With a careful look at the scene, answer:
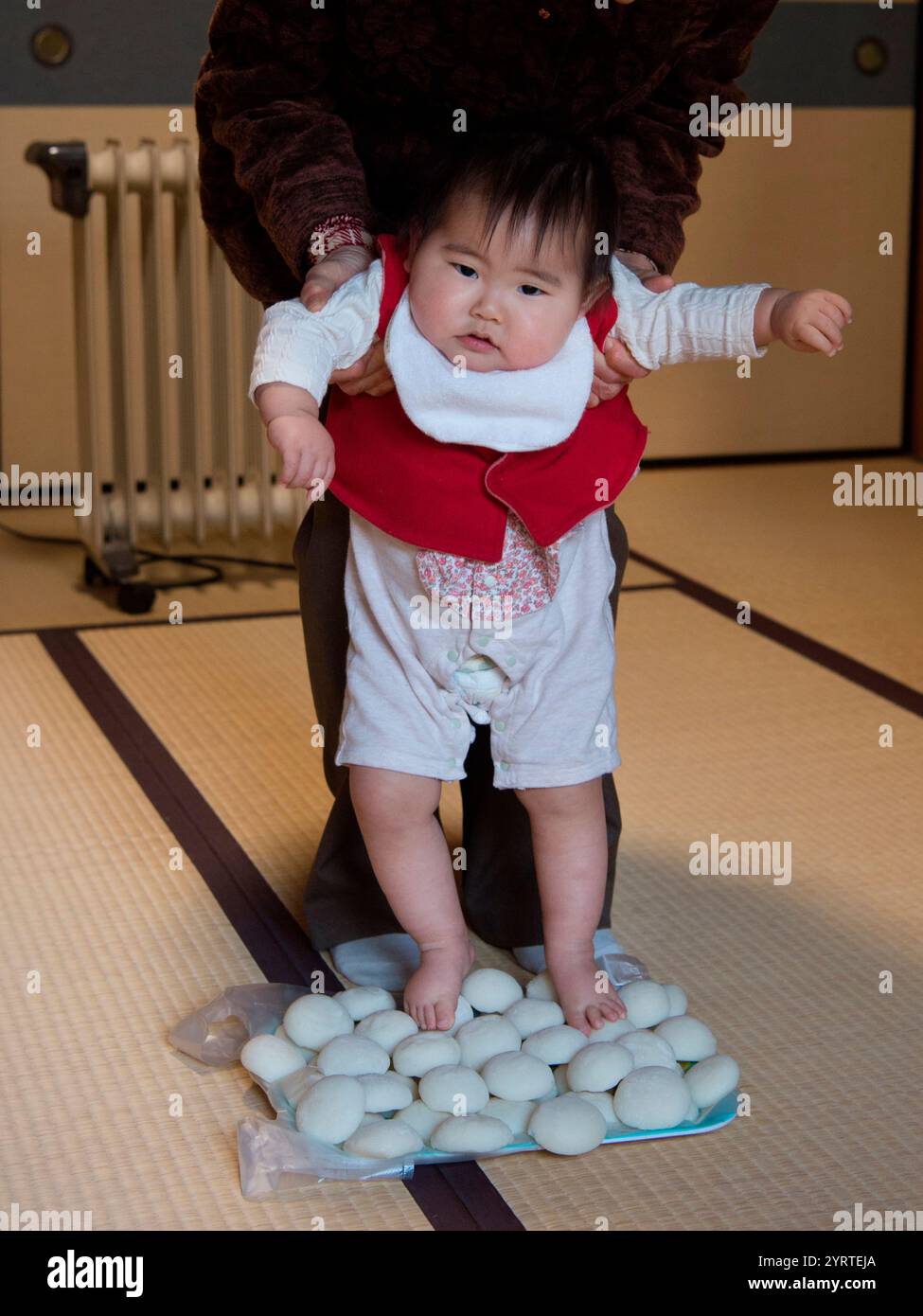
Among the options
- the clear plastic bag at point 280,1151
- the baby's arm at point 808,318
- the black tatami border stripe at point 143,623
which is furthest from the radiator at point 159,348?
the baby's arm at point 808,318

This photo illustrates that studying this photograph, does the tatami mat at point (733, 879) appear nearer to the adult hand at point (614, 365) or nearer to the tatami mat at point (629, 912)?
the tatami mat at point (629, 912)

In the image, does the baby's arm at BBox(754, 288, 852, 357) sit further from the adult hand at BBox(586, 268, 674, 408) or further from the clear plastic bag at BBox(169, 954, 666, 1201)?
the clear plastic bag at BBox(169, 954, 666, 1201)

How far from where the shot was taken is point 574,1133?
1134 millimetres

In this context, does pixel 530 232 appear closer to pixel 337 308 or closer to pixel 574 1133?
pixel 337 308

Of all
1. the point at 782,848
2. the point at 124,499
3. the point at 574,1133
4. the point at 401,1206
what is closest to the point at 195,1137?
the point at 401,1206

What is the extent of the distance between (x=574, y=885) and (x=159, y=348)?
1.71 meters

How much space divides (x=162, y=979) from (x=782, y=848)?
663mm

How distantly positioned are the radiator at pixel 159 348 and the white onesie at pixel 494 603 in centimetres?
143

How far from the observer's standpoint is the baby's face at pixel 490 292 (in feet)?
3.62

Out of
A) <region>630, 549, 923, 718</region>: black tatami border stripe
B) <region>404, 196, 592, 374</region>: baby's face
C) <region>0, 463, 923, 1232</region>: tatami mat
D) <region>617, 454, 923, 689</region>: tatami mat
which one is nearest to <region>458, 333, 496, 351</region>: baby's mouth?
<region>404, 196, 592, 374</region>: baby's face

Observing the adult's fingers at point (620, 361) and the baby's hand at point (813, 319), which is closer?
the baby's hand at point (813, 319)

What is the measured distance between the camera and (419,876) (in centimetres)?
127

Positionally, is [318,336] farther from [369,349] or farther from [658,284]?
[658,284]

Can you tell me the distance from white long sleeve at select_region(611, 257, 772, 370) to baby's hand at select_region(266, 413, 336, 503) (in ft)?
0.89
